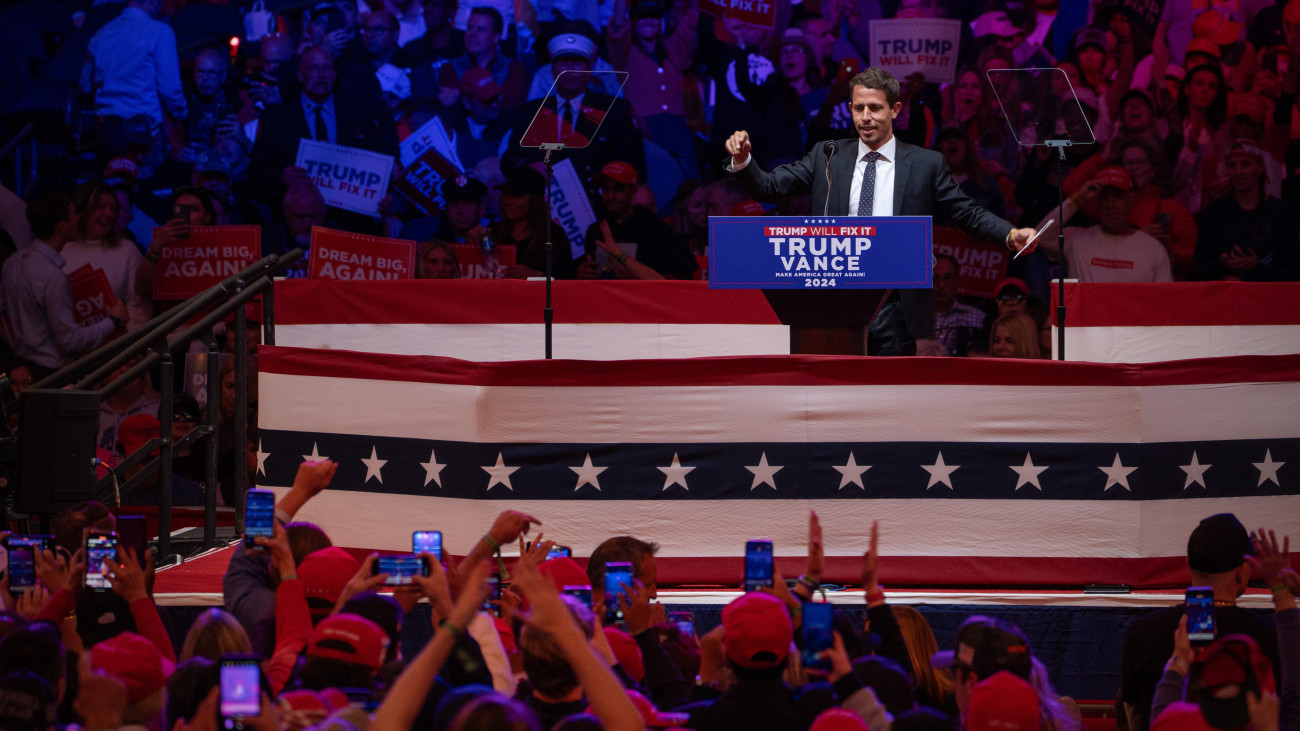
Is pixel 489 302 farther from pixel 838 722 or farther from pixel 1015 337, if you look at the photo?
pixel 838 722

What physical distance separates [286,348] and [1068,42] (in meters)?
6.17

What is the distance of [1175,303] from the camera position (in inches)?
296

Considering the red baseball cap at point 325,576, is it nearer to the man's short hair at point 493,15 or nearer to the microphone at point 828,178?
the microphone at point 828,178

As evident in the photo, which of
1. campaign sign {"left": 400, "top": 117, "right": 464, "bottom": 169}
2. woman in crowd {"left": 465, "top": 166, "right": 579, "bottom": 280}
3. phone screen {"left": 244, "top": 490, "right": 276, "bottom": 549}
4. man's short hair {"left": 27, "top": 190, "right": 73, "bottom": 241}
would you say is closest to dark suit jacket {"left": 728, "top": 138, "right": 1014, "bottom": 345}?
phone screen {"left": 244, "top": 490, "right": 276, "bottom": 549}

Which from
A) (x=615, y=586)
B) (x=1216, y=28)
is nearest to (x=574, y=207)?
(x=1216, y=28)

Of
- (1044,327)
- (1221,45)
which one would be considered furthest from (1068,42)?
(1044,327)

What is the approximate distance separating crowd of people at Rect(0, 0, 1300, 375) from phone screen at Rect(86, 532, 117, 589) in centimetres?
489

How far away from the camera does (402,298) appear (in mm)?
7680

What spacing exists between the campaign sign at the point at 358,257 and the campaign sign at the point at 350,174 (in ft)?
4.17

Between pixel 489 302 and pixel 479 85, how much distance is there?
2.68 metres

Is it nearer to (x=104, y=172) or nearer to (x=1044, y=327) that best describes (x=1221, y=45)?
(x=1044, y=327)

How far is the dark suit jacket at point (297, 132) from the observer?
9641 millimetres

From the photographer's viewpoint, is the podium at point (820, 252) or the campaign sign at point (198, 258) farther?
the campaign sign at point (198, 258)

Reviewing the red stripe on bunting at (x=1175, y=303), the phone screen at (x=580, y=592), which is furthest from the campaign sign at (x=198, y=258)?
the phone screen at (x=580, y=592)
